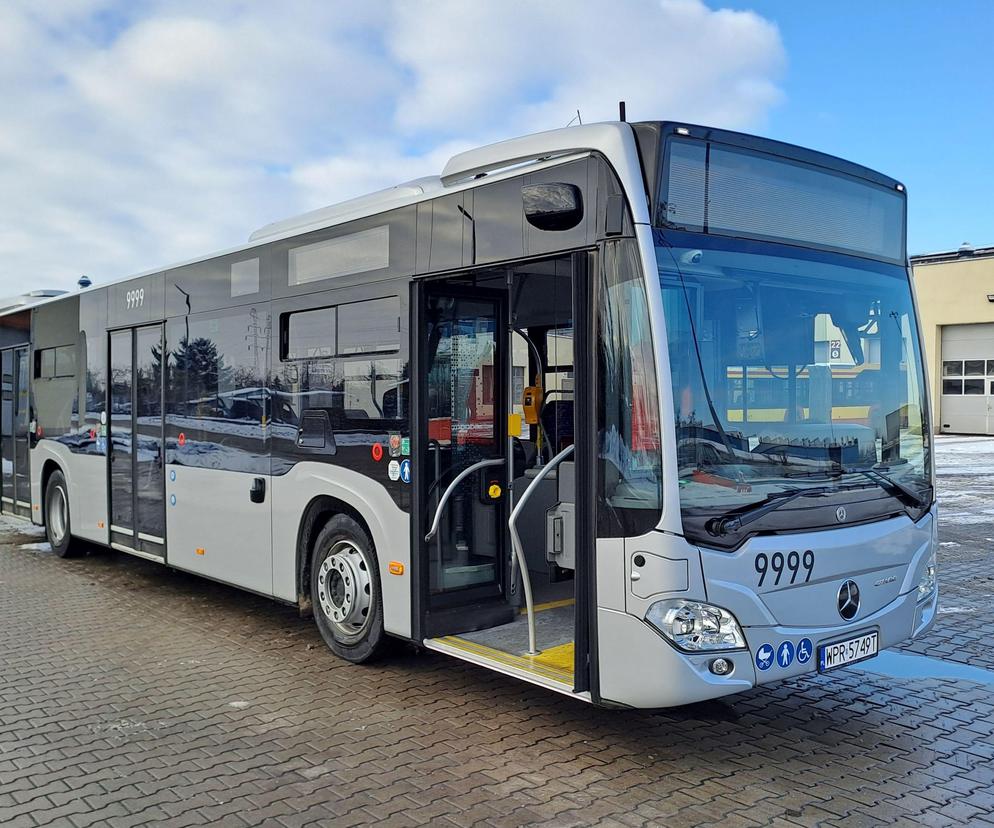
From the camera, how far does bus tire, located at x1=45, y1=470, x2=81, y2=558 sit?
10.6 m

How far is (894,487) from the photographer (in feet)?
16.5

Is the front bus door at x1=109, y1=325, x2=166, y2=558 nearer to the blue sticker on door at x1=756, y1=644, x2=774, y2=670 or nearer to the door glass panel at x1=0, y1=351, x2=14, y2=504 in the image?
the door glass panel at x1=0, y1=351, x2=14, y2=504

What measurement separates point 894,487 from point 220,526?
515cm

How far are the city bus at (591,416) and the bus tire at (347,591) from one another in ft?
0.07

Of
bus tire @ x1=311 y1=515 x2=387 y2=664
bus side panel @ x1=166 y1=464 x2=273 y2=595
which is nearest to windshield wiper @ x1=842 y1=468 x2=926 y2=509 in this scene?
bus tire @ x1=311 y1=515 x2=387 y2=664

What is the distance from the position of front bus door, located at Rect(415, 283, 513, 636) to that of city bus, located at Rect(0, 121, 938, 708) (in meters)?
0.02

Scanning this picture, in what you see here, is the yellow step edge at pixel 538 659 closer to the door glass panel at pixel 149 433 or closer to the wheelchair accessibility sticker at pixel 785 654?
the wheelchair accessibility sticker at pixel 785 654

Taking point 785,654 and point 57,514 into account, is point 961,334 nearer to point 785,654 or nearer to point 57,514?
point 57,514

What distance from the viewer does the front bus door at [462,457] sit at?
580 cm

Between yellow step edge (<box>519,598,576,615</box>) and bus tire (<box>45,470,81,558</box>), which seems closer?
yellow step edge (<box>519,598,576,615</box>)

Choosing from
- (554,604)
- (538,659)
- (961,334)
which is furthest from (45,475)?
(961,334)

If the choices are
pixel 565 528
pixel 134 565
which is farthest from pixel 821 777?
pixel 134 565

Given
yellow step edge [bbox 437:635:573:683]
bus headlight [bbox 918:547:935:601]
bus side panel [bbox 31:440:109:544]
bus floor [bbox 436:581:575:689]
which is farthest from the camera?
bus side panel [bbox 31:440:109:544]

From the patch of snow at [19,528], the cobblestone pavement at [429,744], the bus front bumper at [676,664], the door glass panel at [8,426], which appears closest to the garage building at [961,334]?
the cobblestone pavement at [429,744]
